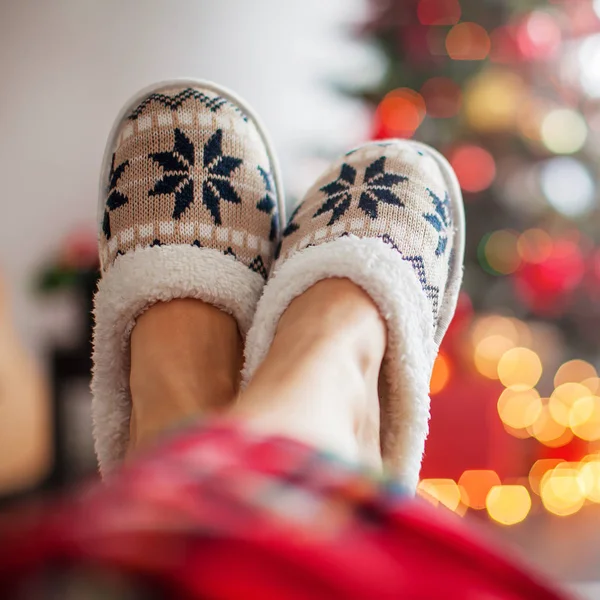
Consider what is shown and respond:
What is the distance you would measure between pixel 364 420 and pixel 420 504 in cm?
24

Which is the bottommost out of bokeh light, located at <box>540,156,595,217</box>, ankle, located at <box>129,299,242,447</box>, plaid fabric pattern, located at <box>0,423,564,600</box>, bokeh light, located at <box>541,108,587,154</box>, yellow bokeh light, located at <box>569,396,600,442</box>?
plaid fabric pattern, located at <box>0,423,564,600</box>

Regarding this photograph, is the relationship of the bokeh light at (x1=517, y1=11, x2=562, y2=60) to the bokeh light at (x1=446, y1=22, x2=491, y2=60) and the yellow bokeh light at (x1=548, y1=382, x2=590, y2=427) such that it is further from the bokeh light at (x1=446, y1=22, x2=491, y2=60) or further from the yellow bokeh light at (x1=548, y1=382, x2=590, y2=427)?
the yellow bokeh light at (x1=548, y1=382, x2=590, y2=427)

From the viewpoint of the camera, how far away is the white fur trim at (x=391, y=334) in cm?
60

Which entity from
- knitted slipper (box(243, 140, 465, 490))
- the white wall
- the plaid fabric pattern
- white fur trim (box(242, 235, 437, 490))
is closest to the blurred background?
the white wall

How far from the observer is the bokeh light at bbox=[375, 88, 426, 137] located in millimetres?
1378

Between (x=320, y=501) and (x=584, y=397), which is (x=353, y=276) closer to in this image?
(x=320, y=501)

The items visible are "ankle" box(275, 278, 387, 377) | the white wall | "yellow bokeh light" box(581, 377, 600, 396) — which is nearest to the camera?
"ankle" box(275, 278, 387, 377)

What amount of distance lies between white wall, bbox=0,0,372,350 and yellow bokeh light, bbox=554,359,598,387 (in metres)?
0.87

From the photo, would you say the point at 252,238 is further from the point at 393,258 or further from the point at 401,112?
the point at 401,112

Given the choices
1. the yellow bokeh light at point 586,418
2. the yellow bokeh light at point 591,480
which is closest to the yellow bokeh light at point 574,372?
the yellow bokeh light at point 586,418

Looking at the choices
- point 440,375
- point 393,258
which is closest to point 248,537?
point 393,258

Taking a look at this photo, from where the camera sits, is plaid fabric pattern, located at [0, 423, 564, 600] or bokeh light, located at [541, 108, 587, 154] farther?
bokeh light, located at [541, 108, 587, 154]

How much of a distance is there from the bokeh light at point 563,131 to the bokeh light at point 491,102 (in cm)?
9

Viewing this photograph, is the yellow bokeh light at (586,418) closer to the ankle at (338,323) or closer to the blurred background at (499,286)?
the blurred background at (499,286)
